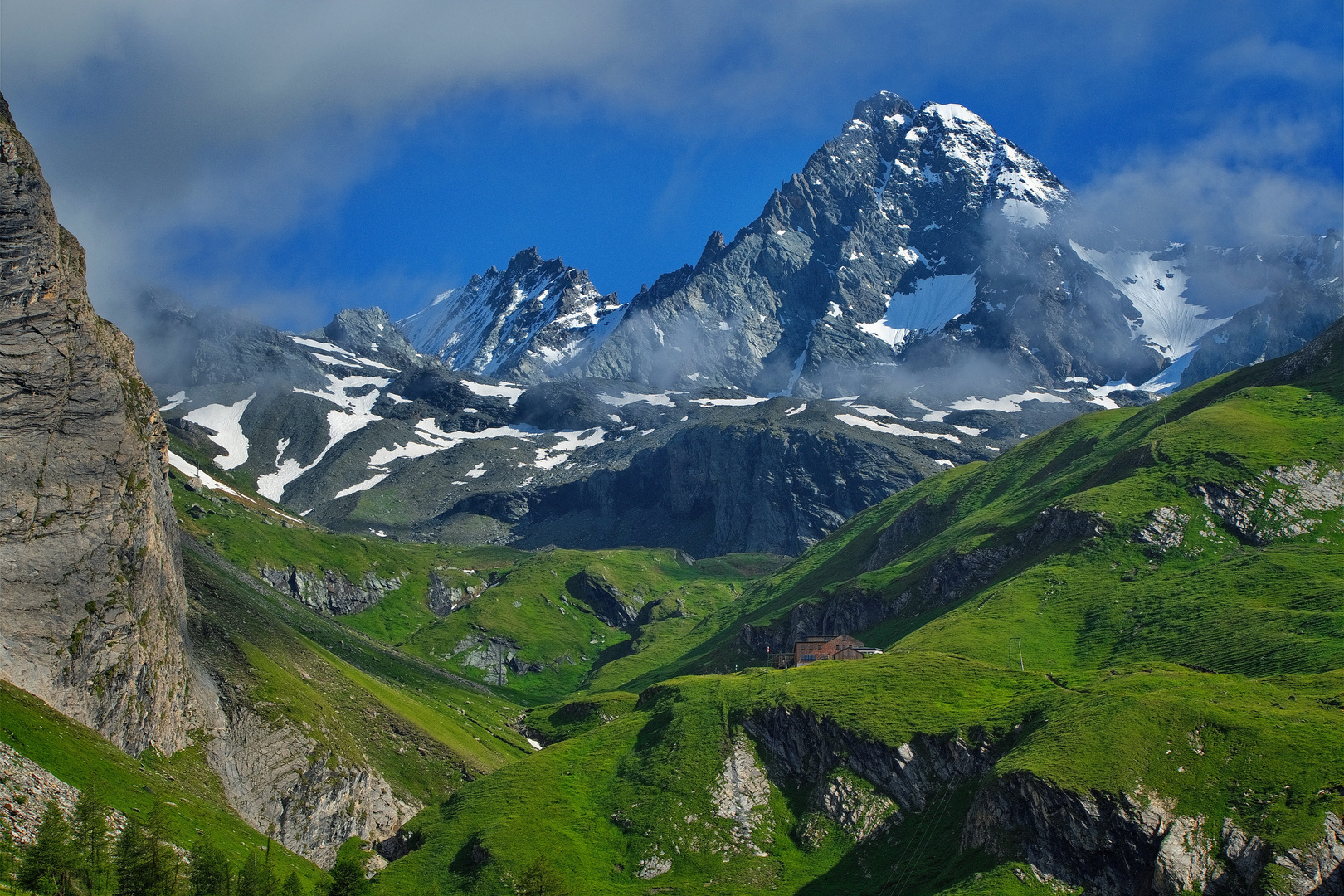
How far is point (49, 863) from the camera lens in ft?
275

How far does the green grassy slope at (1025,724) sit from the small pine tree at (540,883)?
10537mm

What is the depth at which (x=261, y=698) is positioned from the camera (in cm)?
Result: 16188

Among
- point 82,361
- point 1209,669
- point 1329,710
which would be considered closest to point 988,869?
point 1329,710

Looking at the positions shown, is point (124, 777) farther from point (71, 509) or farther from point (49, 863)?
point (71, 509)

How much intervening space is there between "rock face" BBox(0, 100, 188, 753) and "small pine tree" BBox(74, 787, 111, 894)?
109ft

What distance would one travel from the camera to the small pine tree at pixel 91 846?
8919 centimetres

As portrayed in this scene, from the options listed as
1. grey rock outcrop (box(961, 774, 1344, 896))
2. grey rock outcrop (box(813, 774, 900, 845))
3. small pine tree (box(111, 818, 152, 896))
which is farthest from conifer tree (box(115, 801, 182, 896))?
grey rock outcrop (box(961, 774, 1344, 896))

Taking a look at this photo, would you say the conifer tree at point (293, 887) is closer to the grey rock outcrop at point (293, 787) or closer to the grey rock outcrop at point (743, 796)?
the grey rock outcrop at point (293, 787)

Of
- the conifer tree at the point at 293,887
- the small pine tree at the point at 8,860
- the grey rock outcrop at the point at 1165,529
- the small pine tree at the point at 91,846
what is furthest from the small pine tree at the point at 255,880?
the grey rock outcrop at the point at 1165,529

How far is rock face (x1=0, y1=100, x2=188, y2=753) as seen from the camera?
413ft

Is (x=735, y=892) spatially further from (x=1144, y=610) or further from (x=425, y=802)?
(x=1144, y=610)

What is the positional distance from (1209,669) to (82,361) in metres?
146

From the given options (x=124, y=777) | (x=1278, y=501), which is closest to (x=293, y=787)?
(x=124, y=777)

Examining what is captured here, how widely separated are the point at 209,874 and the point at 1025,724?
286ft
